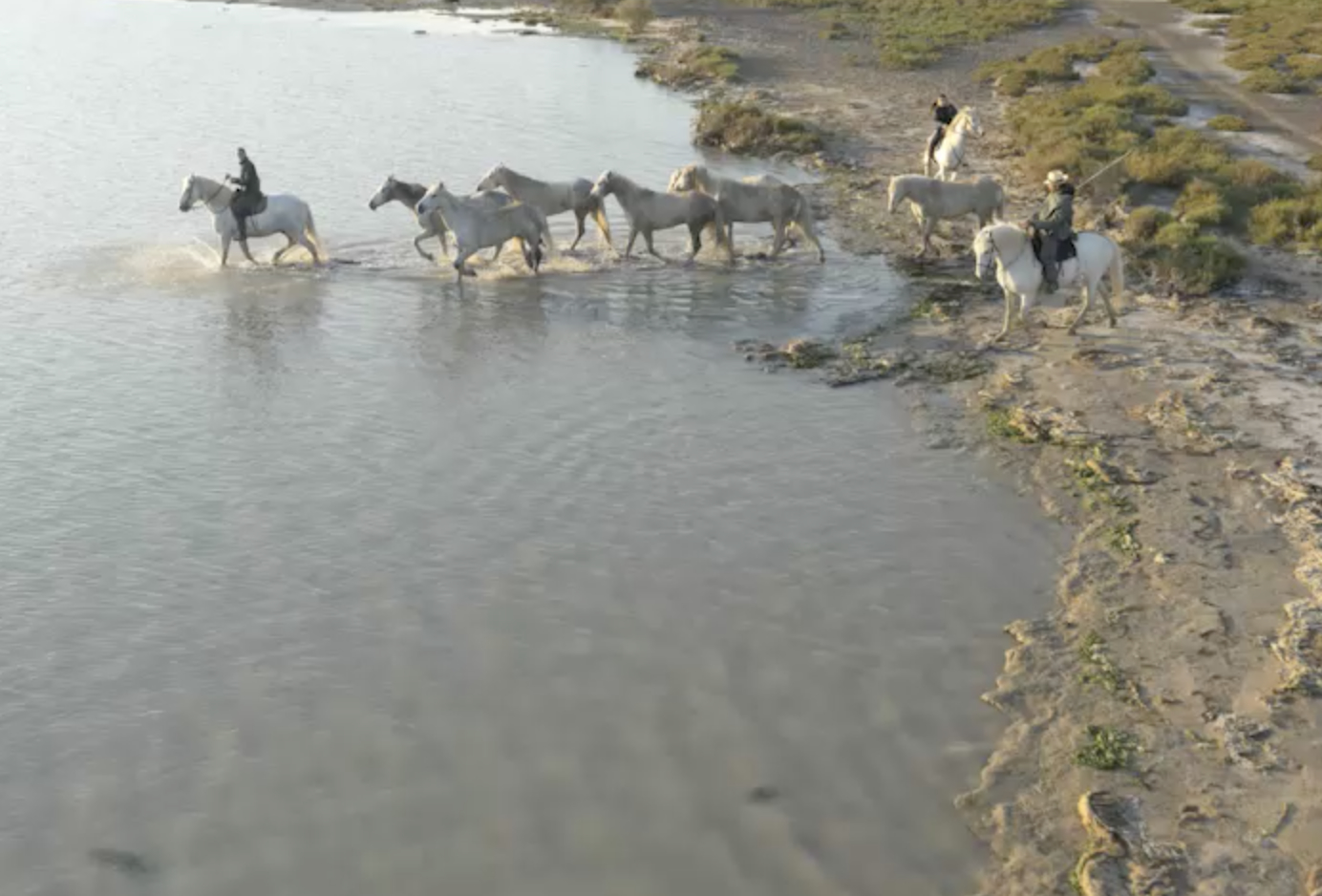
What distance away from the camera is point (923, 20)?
5128 centimetres

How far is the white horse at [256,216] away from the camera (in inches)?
712

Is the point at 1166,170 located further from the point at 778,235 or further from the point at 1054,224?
the point at 1054,224

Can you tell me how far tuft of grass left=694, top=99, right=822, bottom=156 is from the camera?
2800cm

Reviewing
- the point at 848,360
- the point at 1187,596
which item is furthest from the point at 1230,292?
the point at 1187,596

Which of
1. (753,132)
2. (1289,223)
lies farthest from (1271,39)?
(1289,223)

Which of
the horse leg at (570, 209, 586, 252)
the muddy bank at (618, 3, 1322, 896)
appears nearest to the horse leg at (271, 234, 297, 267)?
the horse leg at (570, 209, 586, 252)

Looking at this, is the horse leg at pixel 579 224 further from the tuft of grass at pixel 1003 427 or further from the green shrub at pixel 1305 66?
the green shrub at pixel 1305 66

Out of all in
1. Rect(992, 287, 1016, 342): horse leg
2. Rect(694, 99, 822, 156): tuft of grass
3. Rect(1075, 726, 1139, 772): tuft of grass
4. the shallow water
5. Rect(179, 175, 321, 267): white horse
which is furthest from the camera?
Rect(694, 99, 822, 156): tuft of grass

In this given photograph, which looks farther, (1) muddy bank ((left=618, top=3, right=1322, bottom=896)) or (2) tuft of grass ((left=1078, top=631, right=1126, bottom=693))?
(2) tuft of grass ((left=1078, top=631, right=1126, bottom=693))

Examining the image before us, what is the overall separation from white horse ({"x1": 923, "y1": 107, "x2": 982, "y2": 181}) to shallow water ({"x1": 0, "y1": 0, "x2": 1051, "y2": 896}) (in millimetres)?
4071

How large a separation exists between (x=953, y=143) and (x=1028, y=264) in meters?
7.32

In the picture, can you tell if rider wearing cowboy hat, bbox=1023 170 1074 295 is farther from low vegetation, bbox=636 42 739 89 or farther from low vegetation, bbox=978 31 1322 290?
low vegetation, bbox=636 42 739 89

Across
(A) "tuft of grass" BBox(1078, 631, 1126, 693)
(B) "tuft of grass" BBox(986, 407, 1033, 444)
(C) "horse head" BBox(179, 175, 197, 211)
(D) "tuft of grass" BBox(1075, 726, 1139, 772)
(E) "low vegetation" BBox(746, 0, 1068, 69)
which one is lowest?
(D) "tuft of grass" BBox(1075, 726, 1139, 772)

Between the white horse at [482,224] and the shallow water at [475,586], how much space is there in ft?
1.56
